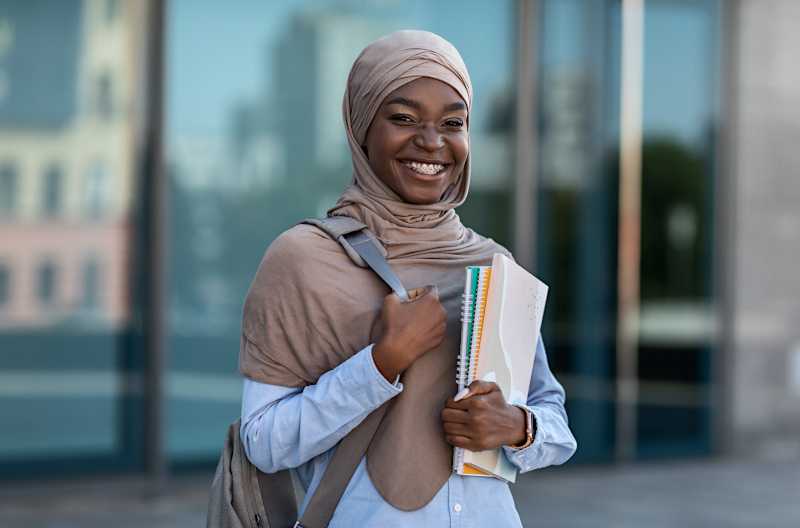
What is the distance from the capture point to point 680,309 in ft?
25.7

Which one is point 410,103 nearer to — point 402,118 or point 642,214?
point 402,118

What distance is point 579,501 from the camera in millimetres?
6305

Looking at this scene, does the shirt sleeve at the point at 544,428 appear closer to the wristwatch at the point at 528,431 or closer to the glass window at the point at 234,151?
the wristwatch at the point at 528,431

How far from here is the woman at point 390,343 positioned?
1643mm

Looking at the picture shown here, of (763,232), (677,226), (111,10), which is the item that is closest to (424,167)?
(111,10)

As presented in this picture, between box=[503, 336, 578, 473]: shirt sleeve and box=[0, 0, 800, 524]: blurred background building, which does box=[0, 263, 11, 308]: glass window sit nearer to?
box=[0, 0, 800, 524]: blurred background building

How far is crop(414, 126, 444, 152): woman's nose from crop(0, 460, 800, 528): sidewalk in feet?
13.8

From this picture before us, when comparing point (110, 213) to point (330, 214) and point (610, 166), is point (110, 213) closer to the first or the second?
point (610, 166)

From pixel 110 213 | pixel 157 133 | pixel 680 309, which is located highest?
pixel 157 133

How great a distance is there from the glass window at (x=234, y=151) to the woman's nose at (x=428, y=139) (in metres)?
4.96

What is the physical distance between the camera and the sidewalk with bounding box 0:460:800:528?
18.7 feet

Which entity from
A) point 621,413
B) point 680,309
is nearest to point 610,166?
point 680,309

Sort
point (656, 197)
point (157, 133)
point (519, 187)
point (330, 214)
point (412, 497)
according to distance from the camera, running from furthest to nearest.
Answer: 1. point (656, 197)
2. point (519, 187)
3. point (157, 133)
4. point (330, 214)
5. point (412, 497)

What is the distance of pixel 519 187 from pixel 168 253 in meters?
2.33
